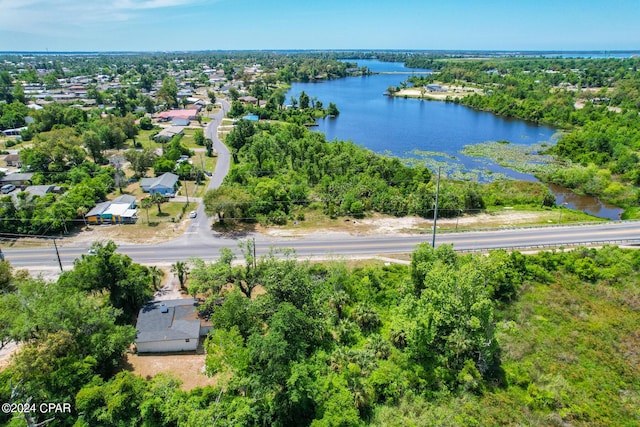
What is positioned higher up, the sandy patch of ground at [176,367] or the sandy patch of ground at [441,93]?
the sandy patch of ground at [441,93]

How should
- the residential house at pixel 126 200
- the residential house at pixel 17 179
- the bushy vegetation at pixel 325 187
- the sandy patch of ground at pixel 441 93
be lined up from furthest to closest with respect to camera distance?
the sandy patch of ground at pixel 441 93 → the residential house at pixel 17 179 → the residential house at pixel 126 200 → the bushy vegetation at pixel 325 187

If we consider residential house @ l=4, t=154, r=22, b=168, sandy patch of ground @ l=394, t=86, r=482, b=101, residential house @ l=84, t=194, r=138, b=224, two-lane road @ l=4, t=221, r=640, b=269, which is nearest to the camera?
two-lane road @ l=4, t=221, r=640, b=269

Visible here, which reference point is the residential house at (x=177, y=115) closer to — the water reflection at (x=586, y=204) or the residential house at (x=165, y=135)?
the residential house at (x=165, y=135)

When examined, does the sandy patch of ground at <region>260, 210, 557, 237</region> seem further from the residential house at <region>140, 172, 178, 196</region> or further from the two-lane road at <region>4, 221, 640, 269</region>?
the residential house at <region>140, 172, 178, 196</region>

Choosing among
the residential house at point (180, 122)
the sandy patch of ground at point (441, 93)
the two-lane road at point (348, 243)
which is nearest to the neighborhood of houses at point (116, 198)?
the two-lane road at point (348, 243)

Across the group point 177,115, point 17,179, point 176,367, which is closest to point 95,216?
point 17,179

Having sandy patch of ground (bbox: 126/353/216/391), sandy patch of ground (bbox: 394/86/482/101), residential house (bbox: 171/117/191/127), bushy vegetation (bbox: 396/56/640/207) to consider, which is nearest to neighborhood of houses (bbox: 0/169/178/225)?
sandy patch of ground (bbox: 126/353/216/391)
